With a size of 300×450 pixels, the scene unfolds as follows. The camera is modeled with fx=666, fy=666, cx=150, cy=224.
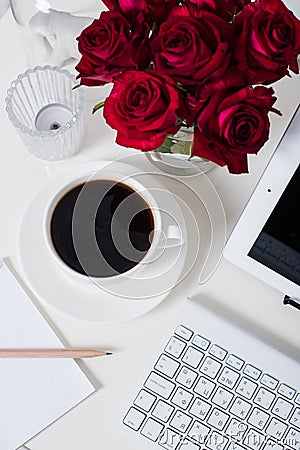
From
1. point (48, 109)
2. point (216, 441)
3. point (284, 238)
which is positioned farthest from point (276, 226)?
point (48, 109)

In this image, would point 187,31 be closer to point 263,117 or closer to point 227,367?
point 263,117

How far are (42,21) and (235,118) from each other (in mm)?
433

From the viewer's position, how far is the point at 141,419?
730 mm

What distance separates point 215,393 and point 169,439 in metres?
0.07

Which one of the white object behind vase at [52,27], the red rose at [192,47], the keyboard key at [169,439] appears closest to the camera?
the red rose at [192,47]

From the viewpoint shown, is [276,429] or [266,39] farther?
[276,429]

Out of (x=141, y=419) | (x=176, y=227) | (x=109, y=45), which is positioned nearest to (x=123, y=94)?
(x=109, y=45)

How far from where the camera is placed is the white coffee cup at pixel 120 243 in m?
0.74

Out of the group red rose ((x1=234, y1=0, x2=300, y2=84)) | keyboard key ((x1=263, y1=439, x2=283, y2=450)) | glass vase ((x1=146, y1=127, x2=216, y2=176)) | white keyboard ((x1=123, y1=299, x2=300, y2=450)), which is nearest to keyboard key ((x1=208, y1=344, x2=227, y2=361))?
white keyboard ((x1=123, y1=299, x2=300, y2=450))

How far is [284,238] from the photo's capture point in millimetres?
667

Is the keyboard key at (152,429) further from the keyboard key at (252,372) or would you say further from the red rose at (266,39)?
the red rose at (266,39)

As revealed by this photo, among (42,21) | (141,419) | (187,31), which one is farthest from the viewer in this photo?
(42,21)

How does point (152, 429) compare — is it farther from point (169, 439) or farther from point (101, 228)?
point (101, 228)

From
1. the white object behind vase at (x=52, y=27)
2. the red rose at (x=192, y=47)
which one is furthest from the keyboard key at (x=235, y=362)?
the white object behind vase at (x=52, y=27)
